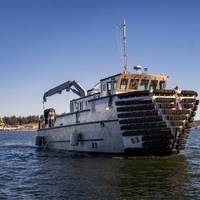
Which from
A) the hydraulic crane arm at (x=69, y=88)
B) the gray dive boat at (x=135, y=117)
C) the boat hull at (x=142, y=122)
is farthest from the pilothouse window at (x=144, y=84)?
the hydraulic crane arm at (x=69, y=88)

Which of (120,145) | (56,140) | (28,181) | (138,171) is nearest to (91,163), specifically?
(120,145)

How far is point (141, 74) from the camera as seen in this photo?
32.4m

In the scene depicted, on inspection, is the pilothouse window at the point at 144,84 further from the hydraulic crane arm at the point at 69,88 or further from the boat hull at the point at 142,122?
the hydraulic crane arm at the point at 69,88

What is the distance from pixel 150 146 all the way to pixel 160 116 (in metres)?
2.46

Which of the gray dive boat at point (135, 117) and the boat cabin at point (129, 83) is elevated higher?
the boat cabin at point (129, 83)

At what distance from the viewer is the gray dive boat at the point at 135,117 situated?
2825cm

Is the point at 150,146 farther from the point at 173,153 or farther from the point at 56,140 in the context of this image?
the point at 56,140

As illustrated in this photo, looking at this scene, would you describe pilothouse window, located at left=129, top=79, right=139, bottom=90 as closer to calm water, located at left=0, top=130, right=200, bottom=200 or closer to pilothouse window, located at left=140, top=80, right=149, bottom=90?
pilothouse window, located at left=140, top=80, right=149, bottom=90

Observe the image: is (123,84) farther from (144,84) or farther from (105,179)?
(105,179)

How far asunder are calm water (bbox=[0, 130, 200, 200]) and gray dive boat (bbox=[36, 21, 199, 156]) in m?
1.35

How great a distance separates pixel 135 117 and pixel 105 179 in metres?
8.55

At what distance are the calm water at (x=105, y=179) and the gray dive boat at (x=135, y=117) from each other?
1345 millimetres

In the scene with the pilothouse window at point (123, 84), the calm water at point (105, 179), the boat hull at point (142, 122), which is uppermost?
the pilothouse window at point (123, 84)

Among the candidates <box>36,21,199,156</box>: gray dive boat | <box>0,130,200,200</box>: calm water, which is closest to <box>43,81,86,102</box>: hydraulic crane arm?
<box>36,21,199,156</box>: gray dive boat
